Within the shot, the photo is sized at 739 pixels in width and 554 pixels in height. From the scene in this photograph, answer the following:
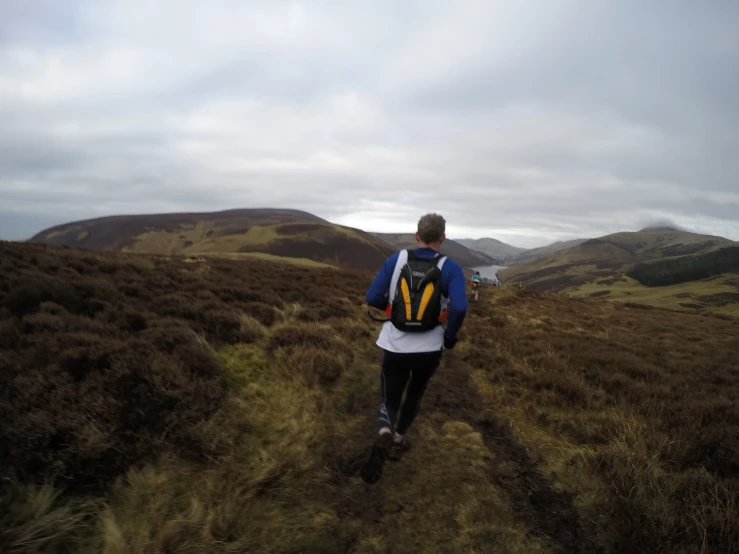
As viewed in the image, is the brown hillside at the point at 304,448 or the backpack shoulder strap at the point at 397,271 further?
the backpack shoulder strap at the point at 397,271

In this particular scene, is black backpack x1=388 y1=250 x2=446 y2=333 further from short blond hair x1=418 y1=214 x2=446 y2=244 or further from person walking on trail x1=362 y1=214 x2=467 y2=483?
short blond hair x1=418 y1=214 x2=446 y2=244

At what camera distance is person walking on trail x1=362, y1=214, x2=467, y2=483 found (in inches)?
155

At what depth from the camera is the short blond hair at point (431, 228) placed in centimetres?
407

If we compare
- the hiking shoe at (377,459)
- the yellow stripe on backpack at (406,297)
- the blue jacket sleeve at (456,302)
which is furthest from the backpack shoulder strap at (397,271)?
the hiking shoe at (377,459)

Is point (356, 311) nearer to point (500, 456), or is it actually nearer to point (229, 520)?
point (500, 456)

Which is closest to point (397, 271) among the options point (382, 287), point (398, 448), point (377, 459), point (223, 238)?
point (382, 287)

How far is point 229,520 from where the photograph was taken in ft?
10.2

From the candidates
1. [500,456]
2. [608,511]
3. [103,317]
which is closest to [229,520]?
[500,456]

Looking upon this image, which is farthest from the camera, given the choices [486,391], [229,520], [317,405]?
[486,391]

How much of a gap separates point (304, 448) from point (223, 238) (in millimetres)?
117806

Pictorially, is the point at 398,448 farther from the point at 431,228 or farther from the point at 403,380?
the point at 431,228

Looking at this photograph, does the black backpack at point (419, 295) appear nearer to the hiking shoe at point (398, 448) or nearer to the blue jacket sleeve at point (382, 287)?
the blue jacket sleeve at point (382, 287)

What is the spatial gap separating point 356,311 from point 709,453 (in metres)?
9.59

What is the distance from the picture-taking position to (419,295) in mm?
3926
